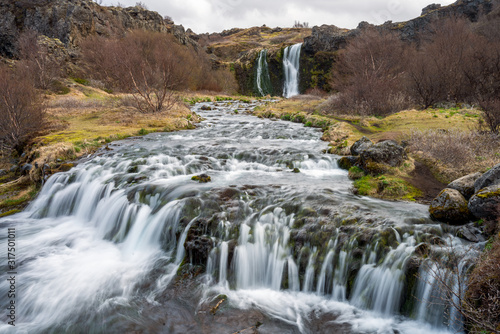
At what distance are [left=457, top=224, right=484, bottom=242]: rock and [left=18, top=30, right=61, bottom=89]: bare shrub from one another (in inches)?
1332

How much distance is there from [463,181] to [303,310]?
496 centimetres

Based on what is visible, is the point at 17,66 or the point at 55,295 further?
the point at 17,66

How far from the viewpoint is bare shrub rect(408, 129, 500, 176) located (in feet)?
29.2

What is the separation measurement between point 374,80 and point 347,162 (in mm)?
14968

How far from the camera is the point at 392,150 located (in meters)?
9.76

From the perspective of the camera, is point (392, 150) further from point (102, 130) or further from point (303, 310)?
point (102, 130)

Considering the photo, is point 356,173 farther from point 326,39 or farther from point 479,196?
point 326,39

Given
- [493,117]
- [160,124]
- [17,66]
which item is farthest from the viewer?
[17,66]

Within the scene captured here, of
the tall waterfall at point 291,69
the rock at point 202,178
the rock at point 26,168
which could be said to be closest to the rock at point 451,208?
the rock at point 202,178

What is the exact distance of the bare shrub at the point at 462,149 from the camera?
8.91 meters

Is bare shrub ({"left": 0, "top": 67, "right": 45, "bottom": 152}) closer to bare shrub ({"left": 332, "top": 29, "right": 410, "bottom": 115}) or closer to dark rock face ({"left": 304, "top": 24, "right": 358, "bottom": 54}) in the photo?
bare shrub ({"left": 332, "top": 29, "right": 410, "bottom": 115})

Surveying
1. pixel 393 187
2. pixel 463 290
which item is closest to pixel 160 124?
pixel 393 187

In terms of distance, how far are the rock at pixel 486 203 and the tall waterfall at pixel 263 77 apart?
180ft

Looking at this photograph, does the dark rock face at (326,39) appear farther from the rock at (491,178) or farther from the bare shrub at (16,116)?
the rock at (491,178)
